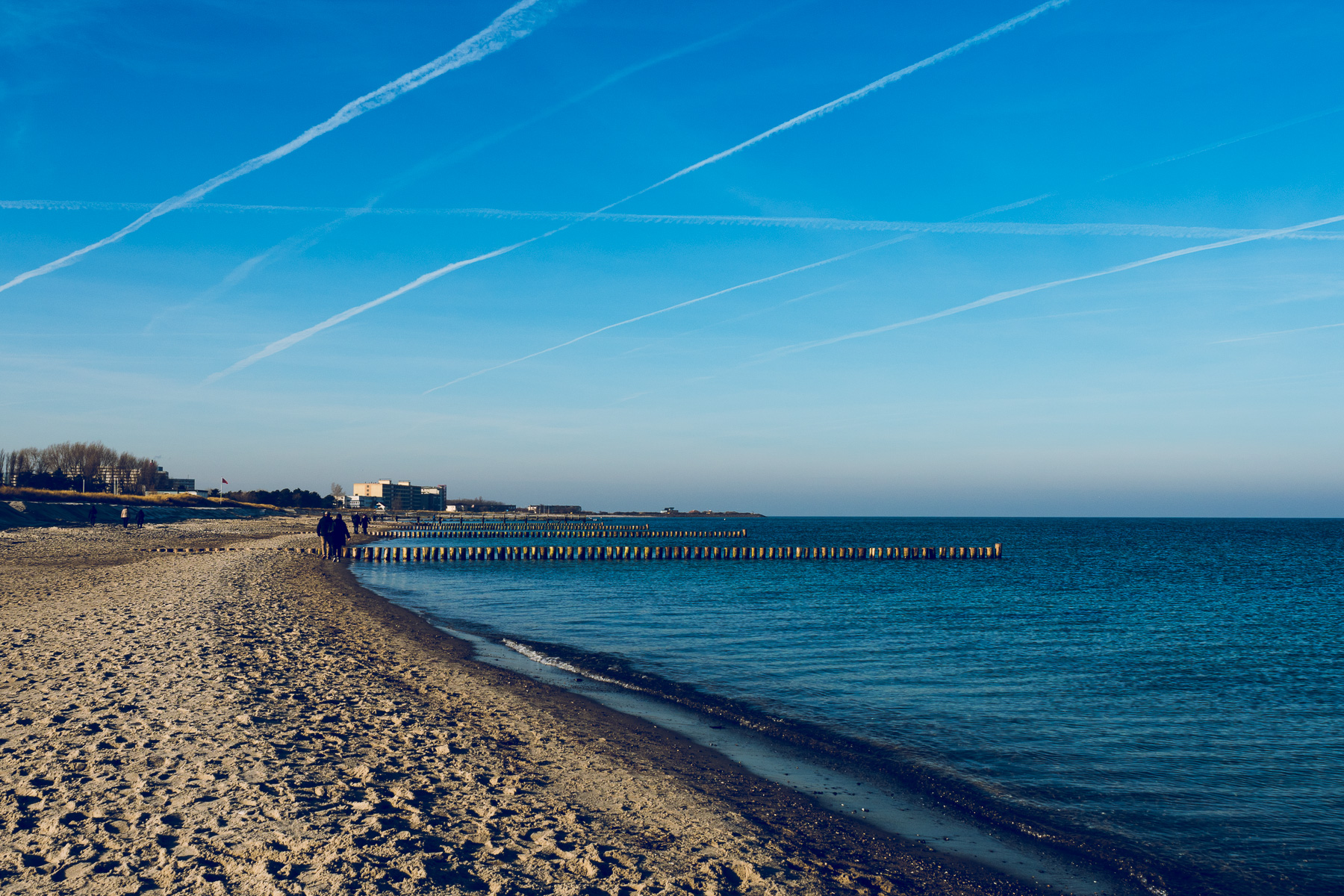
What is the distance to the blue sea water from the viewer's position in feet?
29.9

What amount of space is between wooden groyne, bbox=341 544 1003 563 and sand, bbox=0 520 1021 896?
34651mm

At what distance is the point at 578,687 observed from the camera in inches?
568

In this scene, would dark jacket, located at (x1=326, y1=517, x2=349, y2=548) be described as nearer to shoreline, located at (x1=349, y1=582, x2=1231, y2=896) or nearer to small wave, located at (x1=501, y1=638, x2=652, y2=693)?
small wave, located at (x1=501, y1=638, x2=652, y2=693)

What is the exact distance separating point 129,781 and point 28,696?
171 inches

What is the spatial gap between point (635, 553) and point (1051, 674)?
45159mm

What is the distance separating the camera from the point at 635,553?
61000 mm

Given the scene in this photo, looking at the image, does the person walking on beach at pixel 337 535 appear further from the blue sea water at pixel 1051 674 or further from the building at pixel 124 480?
the building at pixel 124 480

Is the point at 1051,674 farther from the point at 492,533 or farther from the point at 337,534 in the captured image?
the point at 492,533

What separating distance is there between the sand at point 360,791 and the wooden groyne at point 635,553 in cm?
3465

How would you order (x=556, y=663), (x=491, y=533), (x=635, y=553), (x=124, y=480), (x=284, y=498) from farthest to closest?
(x=284, y=498)
(x=124, y=480)
(x=491, y=533)
(x=635, y=553)
(x=556, y=663)

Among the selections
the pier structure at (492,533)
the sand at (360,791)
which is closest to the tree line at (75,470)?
the pier structure at (492,533)

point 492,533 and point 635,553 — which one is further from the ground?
point 635,553

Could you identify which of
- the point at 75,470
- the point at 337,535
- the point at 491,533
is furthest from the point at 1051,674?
the point at 75,470

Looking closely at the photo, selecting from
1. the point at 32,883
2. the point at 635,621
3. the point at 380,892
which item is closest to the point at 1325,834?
the point at 380,892
